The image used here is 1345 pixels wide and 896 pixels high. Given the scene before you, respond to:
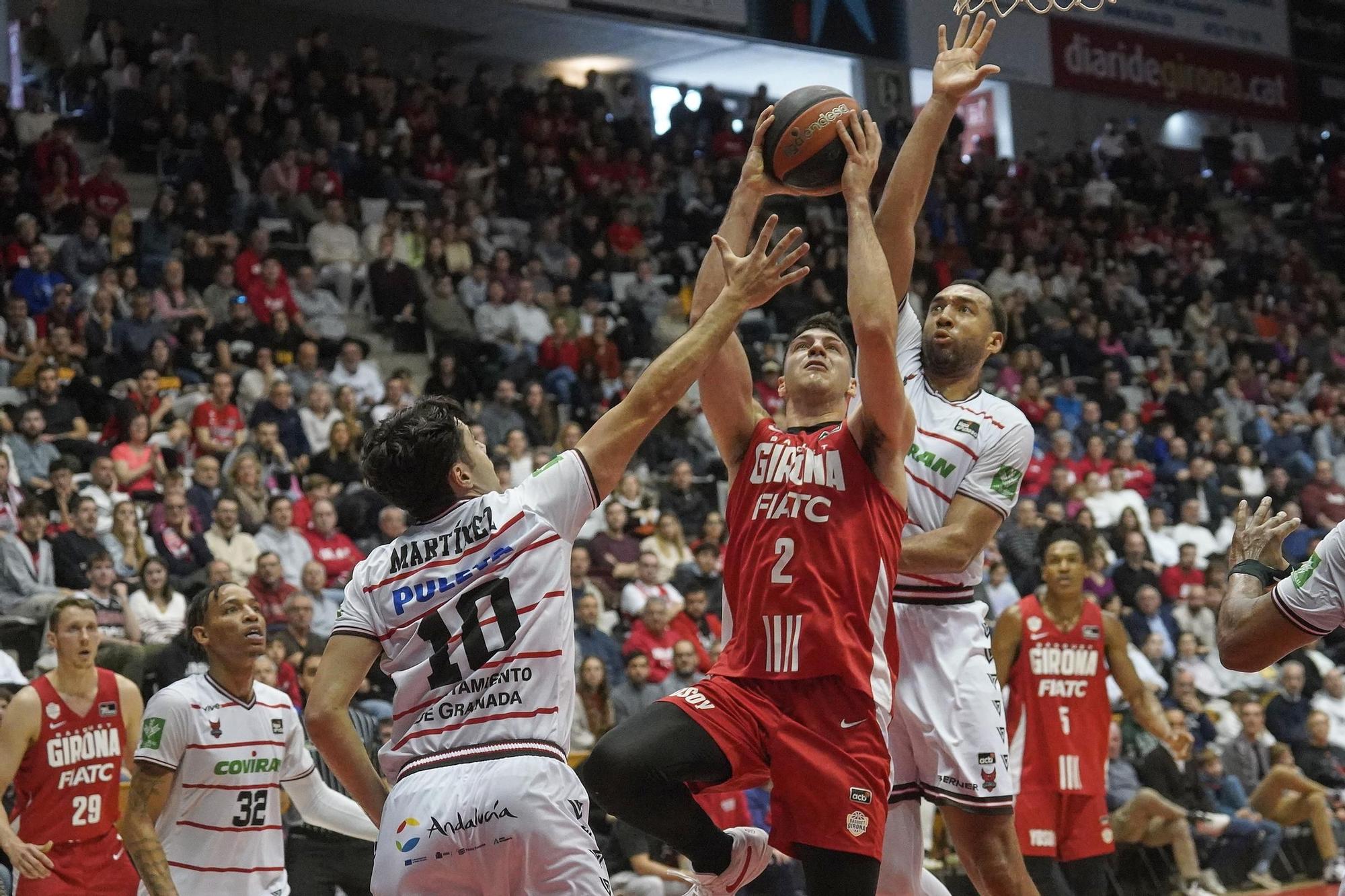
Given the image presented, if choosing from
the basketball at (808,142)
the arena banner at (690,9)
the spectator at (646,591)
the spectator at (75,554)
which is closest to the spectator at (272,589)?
the spectator at (75,554)

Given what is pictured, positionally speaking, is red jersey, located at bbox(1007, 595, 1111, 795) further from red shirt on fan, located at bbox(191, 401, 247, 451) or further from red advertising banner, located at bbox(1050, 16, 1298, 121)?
red advertising banner, located at bbox(1050, 16, 1298, 121)

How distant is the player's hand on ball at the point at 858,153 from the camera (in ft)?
15.8

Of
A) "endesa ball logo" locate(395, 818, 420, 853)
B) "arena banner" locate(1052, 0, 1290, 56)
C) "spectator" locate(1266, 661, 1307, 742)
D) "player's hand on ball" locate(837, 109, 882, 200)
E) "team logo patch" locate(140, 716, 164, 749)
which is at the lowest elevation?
"spectator" locate(1266, 661, 1307, 742)

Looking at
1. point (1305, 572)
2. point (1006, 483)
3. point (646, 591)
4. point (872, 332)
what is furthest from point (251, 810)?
point (646, 591)

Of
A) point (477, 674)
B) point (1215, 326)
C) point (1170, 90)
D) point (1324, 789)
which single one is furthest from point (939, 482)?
point (1170, 90)

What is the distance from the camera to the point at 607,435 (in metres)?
4.23

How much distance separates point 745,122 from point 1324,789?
1287cm

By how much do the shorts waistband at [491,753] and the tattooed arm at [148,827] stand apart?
2210mm

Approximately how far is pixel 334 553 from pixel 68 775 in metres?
5.15

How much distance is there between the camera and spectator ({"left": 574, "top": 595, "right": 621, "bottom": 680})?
1203 cm

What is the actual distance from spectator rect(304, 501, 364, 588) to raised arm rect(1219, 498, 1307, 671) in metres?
8.99

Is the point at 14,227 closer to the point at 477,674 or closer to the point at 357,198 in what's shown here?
the point at 357,198

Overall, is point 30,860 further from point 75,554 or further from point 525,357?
point 525,357

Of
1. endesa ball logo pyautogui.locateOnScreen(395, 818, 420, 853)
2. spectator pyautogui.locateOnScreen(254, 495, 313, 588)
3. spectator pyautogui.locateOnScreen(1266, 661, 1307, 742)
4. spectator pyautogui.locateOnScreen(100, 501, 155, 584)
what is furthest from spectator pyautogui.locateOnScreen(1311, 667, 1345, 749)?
endesa ball logo pyautogui.locateOnScreen(395, 818, 420, 853)
